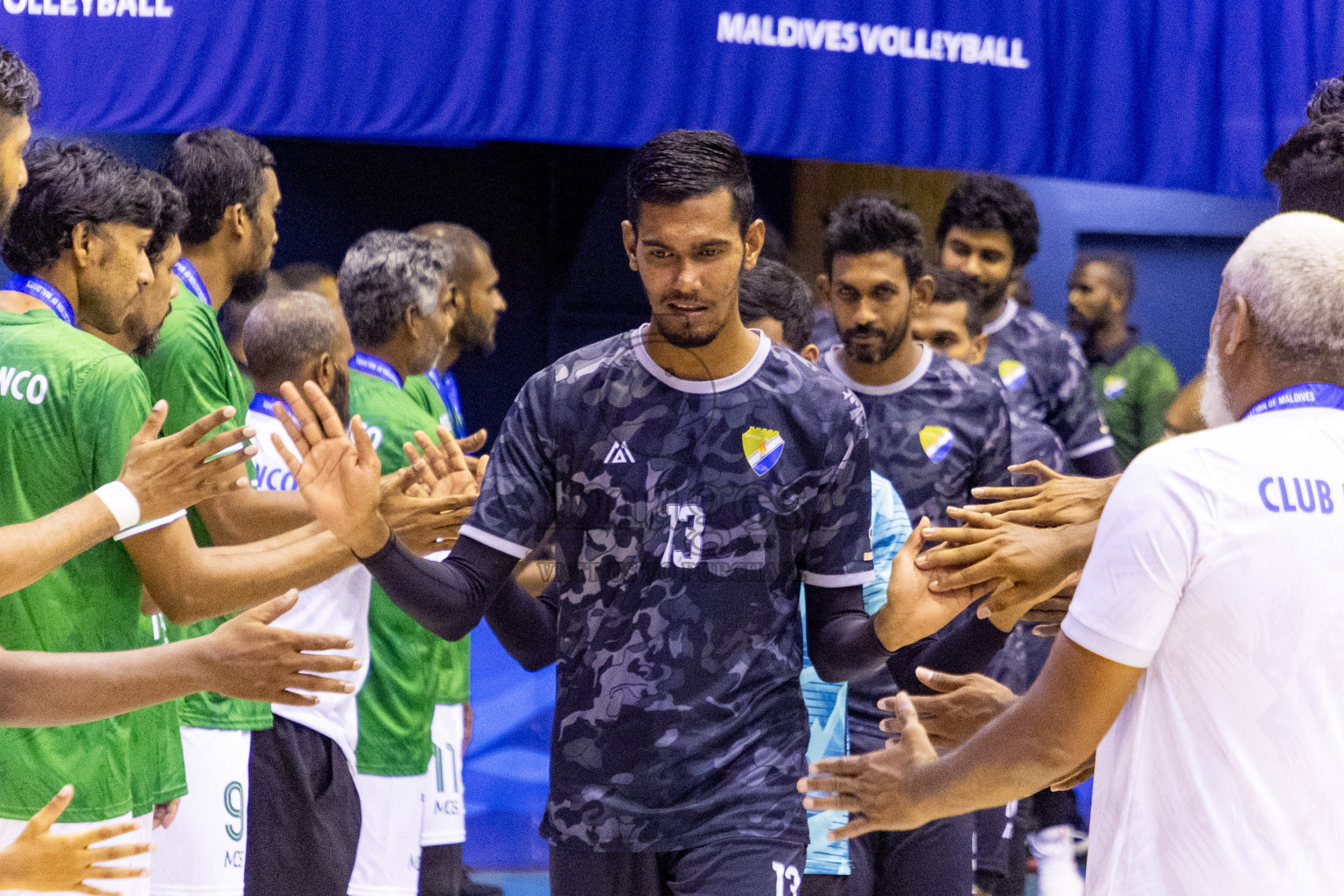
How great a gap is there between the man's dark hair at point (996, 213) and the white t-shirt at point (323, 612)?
3.06 metres

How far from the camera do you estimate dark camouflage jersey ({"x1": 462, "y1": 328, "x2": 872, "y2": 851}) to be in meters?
2.84

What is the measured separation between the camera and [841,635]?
2.96 metres

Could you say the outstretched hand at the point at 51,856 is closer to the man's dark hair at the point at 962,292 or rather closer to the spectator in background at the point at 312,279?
the man's dark hair at the point at 962,292

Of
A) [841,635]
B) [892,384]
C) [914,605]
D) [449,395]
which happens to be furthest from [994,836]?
[449,395]

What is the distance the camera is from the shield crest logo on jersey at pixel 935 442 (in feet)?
14.5

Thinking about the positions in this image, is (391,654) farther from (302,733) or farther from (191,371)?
(191,371)

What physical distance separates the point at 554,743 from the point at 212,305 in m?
2.17

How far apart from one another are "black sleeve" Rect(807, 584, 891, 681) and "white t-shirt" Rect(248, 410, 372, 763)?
1.81 meters

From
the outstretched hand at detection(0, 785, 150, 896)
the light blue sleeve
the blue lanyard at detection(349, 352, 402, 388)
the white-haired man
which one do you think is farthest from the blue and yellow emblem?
the outstretched hand at detection(0, 785, 150, 896)

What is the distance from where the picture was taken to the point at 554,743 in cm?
293

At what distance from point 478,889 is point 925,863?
9.26 ft

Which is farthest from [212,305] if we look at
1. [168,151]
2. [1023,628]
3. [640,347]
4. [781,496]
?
[1023,628]

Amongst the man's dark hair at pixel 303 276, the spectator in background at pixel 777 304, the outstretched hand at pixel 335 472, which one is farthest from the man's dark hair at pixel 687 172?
the man's dark hair at pixel 303 276

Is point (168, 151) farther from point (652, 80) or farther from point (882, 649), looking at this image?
point (882, 649)
